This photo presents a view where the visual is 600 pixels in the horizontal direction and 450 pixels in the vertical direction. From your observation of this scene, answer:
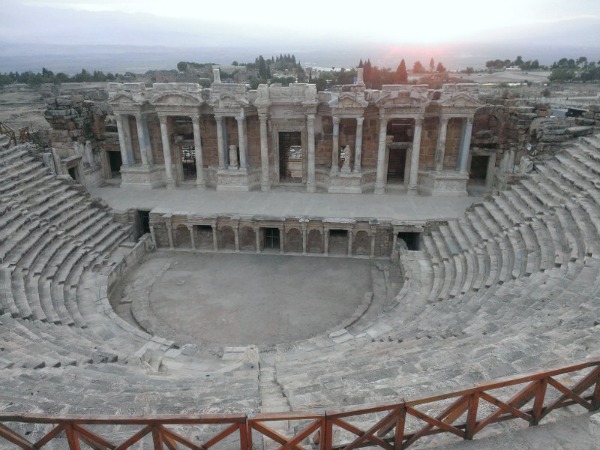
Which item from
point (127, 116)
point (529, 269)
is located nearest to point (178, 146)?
point (127, 116)

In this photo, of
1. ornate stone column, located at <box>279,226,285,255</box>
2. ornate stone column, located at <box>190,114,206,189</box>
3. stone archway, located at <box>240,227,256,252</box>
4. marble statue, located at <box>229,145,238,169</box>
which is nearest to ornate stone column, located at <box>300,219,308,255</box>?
ornate stone column, located at <box>279,226,285,255</box>

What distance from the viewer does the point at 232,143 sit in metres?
22.8

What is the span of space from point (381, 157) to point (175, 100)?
10.3 meters

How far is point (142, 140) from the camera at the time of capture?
22219 millimetres

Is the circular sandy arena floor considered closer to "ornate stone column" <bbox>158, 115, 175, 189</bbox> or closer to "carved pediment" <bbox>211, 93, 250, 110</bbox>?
"ornate stone column" <bbox>158, 115, 175, 189</bbox>

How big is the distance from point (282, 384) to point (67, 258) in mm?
11287

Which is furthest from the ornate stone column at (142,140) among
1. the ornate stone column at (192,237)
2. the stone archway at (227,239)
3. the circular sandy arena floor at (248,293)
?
the stone archway at (227,239)

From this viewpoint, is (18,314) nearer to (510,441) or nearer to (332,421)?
(332,421)

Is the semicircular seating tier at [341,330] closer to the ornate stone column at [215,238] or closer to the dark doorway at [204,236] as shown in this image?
the dark doorway at [204,236]

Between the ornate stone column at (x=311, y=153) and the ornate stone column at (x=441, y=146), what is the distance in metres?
5.94

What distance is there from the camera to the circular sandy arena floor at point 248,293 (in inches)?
541

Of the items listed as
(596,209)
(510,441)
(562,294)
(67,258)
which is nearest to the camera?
(510,441)

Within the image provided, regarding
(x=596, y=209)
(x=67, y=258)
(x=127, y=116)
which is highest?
(x=127, y=116)

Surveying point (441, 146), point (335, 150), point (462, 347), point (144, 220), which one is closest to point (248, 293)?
point (144, 220)
